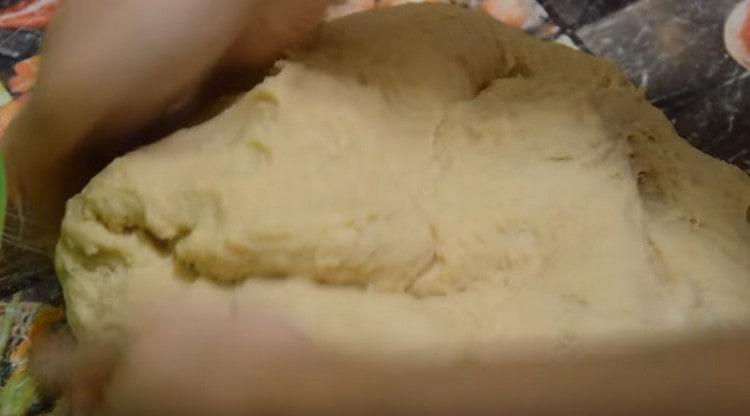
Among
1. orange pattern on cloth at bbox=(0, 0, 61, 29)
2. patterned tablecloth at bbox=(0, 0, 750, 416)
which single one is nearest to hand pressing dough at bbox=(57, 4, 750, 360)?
patterned tablecloth at bbox=(0, 0, 750, 416)

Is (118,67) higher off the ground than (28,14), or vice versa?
(118,67)

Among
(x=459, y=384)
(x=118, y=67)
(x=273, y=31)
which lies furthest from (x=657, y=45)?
(x=459, y=384)

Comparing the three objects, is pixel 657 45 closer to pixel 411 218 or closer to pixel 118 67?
pixel 411 218

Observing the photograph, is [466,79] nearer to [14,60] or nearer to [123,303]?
[123,303]

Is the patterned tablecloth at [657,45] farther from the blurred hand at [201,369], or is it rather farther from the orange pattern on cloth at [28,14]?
the blurred hand at [201,369]

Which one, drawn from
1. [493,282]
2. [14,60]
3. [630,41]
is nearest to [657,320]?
[493,282]

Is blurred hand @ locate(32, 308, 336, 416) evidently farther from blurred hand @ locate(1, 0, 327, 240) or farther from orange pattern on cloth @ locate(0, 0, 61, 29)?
orange pattern on cloth @ locate(0, 0, 61, 29)
